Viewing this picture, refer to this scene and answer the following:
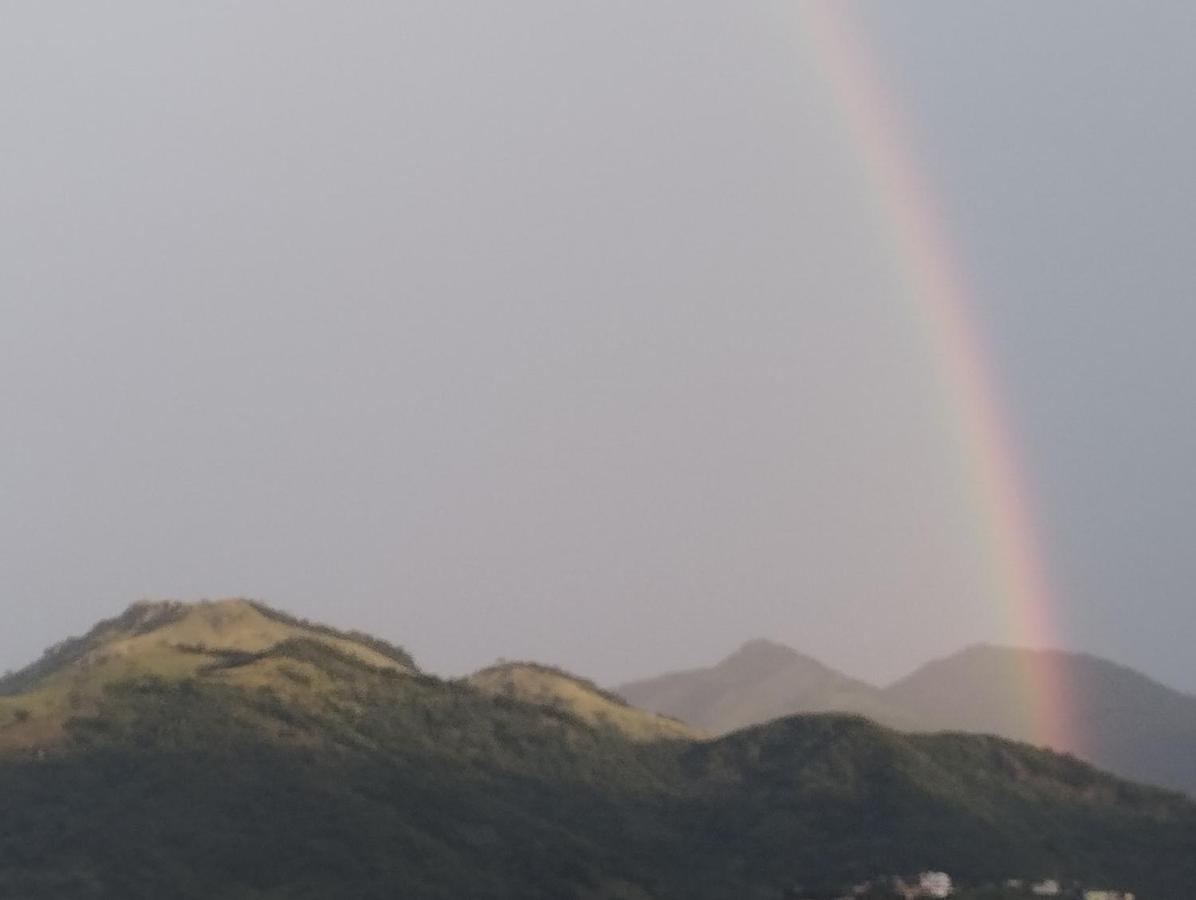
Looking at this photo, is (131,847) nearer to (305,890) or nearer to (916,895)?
(305,890)

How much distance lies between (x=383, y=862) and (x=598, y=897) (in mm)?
26938

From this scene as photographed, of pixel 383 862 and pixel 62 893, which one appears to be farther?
pixel 383 862

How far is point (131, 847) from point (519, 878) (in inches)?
1835

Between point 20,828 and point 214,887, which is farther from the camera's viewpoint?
point 20,828

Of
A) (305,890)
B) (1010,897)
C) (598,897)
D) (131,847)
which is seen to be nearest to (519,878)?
(598,897)

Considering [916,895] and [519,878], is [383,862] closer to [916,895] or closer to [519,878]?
[519,878]

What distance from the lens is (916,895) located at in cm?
19888

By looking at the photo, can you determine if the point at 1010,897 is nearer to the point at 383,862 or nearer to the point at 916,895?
the point at 916,895

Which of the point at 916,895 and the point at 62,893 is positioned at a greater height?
the point at 916,895

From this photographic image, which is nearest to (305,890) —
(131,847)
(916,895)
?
(131,847)

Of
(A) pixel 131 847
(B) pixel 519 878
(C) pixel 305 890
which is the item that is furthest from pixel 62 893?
(B) pixel 519 878

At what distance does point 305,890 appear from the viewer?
607 feet

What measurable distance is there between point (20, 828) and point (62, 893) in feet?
64.0

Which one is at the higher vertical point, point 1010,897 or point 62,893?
point 1010,897
